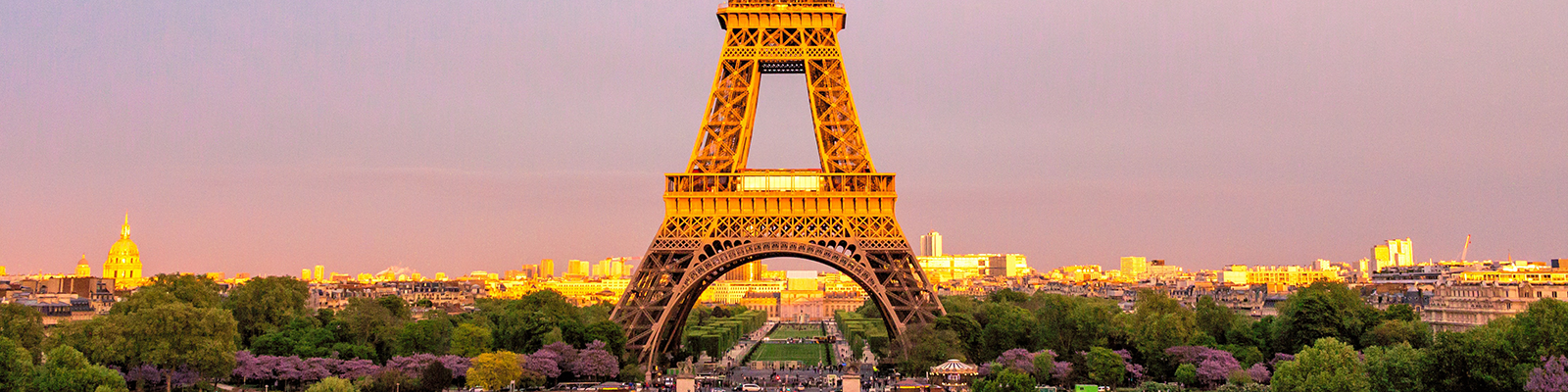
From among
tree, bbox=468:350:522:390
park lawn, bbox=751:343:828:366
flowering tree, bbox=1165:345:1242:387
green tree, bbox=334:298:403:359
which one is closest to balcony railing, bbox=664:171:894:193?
tree, bbox=468:350:522:390

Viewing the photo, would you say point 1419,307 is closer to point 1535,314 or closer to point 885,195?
point 885,195

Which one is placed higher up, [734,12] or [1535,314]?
[734,12]

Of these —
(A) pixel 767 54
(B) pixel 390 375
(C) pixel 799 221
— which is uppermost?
(A) pixel 767 54

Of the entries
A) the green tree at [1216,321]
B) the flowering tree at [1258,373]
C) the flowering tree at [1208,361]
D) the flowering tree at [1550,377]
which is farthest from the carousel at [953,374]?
the flowering tree at [1550,377]

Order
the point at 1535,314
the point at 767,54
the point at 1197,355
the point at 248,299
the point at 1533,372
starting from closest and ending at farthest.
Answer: the point at 1533,372 → the point at 1535,314 → the point at 1197,355 → the point at 767,54 → the point at 248,299

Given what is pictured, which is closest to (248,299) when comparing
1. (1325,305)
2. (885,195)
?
(885,195)

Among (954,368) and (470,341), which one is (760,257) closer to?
(954,368)
